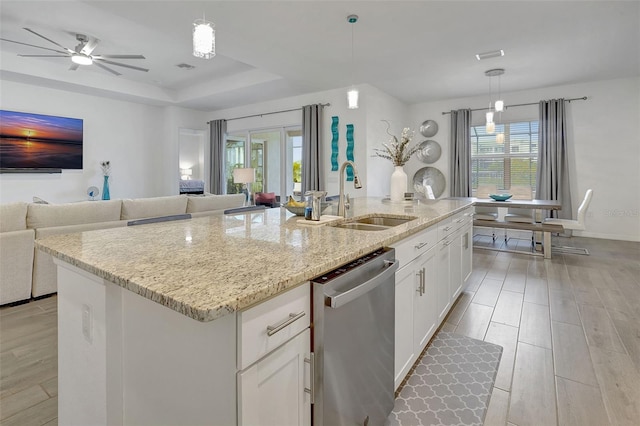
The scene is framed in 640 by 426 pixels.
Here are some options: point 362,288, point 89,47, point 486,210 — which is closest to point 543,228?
point 486,210

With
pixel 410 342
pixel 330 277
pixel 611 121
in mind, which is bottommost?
pixel 410 342

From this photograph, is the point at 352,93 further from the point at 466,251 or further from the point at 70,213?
the point at 70,213

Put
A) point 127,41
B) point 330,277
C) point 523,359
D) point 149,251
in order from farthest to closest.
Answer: point 127,41
point 523,359
point 149,251
point 330,277

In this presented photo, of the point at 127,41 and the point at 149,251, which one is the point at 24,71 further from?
the point at 149,251

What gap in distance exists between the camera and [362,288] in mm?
1142

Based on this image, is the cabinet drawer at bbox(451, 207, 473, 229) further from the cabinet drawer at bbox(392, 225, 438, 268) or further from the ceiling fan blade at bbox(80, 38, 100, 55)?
the ceiling fan blade at bbox(80, 38, 100, 55)

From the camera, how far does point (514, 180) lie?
6379 mm

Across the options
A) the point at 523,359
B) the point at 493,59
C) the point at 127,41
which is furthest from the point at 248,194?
the point at 523,359

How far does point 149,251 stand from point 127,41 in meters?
4.35

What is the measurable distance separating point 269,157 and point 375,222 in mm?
5167

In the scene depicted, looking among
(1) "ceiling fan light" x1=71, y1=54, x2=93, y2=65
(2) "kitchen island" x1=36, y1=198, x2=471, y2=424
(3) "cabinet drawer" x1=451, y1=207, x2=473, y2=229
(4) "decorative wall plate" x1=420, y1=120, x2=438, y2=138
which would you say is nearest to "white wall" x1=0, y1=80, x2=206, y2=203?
(1) "ceiling fan light" x1=71, y1=54, x2=93, y2=65

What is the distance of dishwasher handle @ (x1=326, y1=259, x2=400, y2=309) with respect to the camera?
1.00 metres

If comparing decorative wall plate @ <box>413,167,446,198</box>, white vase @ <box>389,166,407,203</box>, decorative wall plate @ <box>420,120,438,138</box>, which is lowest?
white vase @ <box>389,166,407,203</box>

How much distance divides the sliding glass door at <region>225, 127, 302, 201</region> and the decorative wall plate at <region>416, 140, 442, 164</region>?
8.81 ft
